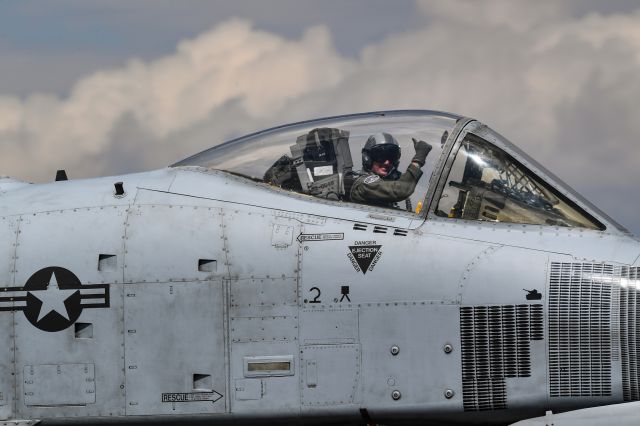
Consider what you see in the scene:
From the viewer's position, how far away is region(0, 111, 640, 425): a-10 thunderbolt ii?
13.3 meters

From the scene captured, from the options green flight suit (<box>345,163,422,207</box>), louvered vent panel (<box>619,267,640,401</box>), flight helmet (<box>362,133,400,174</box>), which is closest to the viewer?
louvered vent panel (<box>619,267,640,401</box>)

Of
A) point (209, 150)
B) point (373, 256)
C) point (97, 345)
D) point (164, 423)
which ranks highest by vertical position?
point (209, 150)

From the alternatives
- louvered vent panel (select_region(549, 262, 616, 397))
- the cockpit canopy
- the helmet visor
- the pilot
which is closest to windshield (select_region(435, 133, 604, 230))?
the cockpit canopy

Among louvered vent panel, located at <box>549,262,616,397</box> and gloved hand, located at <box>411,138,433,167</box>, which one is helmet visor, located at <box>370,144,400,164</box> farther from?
louvered vent panel, located at <box>549,262,616,397</box>

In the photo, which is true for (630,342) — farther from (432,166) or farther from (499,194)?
(432,166)

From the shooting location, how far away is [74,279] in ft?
47.8

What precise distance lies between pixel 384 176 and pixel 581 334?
9.95 ft

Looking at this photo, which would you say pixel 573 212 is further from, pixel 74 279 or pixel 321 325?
pixel 74 279

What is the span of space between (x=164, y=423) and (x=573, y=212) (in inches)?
215

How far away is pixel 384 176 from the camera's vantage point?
47.6 feet

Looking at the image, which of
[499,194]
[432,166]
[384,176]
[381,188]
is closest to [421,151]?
[432,166]

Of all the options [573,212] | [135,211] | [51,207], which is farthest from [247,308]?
[573,212]

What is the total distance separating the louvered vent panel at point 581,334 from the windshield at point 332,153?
208 cm

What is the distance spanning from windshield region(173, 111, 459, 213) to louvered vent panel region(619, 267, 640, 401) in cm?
266
